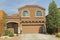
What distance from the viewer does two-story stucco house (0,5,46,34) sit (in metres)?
50.2

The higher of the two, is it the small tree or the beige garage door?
the small tree

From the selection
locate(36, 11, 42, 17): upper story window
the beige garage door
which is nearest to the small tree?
the beige garage door

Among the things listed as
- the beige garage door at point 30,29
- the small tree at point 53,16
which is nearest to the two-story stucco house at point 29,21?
the beige garage door at point 30,29

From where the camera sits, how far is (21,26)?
165 feet

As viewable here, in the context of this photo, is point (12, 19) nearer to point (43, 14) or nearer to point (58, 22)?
point (43, 14)

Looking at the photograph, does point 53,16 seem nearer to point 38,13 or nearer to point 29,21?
point 38,13

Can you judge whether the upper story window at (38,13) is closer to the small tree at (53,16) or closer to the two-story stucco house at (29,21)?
the two-story stucco house at (29,21)

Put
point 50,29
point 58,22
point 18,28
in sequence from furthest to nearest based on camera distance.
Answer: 1. point 18,28
2. point 50,29
3. point 58,22

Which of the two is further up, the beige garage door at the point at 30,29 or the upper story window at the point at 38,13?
the upper story window at the point at 38,13

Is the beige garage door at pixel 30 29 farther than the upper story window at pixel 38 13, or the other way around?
the upper story window at pixel 38 13

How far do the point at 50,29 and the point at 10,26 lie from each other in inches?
461

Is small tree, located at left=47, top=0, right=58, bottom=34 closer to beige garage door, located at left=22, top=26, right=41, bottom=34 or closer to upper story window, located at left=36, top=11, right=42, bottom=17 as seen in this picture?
beige garage door, located at left=22, top=26, right=41, bottom=34

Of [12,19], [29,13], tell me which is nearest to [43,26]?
[29,13]

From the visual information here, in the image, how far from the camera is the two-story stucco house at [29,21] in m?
50.2
